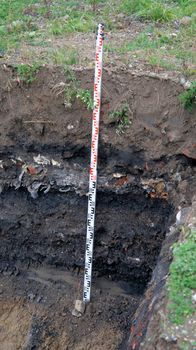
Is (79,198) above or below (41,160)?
below

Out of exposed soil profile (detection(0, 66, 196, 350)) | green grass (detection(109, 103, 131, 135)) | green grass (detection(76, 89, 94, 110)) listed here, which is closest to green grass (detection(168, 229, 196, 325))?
exposed soil profile (detection(0, 66, 196, 350))

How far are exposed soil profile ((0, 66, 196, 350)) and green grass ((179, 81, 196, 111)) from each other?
96 millimetres

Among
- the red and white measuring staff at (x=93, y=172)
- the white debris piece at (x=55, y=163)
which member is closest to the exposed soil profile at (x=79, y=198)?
the white debris piece at (x=55, y=163)

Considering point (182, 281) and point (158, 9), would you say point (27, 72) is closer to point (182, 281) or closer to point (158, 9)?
point (158, 9)

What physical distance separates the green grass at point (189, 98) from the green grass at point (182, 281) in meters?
1.67

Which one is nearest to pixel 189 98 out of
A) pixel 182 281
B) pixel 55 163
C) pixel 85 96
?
pixel 85 96

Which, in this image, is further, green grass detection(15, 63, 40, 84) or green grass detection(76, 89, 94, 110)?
green grass detection(15, 63, 40, 84)

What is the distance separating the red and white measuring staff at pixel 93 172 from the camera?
4.77 metres

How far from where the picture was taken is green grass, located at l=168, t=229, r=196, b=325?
3.25m

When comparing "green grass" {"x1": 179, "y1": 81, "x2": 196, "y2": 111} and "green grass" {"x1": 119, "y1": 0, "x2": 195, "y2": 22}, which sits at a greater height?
"green grass" {"x1": 119, "y1": 0, "x2": 195, "y2": 22}

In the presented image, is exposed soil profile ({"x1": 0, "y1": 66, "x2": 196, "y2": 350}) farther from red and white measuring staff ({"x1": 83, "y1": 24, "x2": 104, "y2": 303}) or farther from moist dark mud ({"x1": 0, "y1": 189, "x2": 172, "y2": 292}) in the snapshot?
red and white measuring staff ({"x1": 83, "y1": 24, "x2": 104, "y2": 303})

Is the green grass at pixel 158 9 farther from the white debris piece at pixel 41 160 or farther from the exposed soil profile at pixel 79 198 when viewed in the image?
the white debris piece at pixel 41 160

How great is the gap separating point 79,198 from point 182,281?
7.55 ft

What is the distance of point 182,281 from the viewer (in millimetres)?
3414
